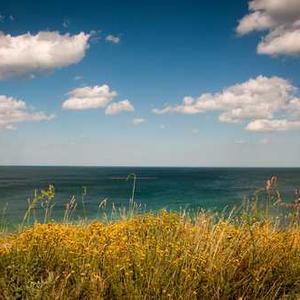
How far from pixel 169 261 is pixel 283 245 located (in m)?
2.31

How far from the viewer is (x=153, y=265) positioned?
219 inches

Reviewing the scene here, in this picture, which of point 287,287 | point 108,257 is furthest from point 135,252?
point 287,287

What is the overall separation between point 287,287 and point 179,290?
5.48 ft

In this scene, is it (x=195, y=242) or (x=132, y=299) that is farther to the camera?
(x=195, y=242)

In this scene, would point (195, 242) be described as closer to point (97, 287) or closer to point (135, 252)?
point (135, 252)

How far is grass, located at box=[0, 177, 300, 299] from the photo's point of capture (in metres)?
5.09

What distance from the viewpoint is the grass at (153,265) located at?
201 inches

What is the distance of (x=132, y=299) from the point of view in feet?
16.5

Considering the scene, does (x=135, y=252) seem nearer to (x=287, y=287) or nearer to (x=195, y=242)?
(x=195, y=242)

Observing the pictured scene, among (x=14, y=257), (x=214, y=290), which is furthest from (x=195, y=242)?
(x=14, y=257)

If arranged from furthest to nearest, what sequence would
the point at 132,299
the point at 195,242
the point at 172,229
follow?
the point at 172,229 → the point at 195,242 → the point at 132,299

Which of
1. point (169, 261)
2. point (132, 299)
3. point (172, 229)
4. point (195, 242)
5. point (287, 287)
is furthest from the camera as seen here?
point (172, 229)

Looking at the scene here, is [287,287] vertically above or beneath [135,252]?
beneath

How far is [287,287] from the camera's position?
5844 millimetres
